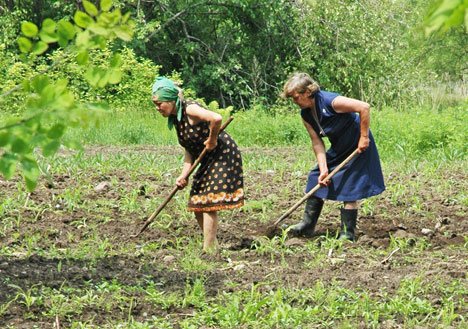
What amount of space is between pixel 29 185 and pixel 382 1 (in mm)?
22302

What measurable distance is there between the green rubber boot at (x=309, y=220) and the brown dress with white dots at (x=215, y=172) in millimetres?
863

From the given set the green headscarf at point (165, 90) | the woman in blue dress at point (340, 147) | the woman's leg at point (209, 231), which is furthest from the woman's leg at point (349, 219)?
the green headscarf at point (165, 90)

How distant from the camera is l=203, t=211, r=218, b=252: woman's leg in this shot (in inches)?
280

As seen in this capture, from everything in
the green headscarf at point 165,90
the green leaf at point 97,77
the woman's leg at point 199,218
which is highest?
the green leaf at point 97,77

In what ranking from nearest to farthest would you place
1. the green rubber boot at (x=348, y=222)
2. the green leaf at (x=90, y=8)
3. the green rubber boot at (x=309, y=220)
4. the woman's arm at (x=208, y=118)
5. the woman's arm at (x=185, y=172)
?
the green leaf at (x=90, y=8)
the woman's arm at (x=208, y=118)
the woman's arm at (x=185, y=172)
the green rubber boot at (x=348, y=222)
the green rubber boot at (x=309, y=220)

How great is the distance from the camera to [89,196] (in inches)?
340

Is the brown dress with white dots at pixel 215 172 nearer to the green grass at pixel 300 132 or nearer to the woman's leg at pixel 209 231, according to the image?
the woman's leg at pixel 209 231

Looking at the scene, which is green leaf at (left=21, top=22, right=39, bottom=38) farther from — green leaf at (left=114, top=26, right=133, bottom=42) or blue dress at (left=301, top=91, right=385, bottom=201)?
blue dress at (left=301, top=91, right=385, bottom=201)

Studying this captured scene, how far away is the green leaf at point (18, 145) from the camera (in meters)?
3.29

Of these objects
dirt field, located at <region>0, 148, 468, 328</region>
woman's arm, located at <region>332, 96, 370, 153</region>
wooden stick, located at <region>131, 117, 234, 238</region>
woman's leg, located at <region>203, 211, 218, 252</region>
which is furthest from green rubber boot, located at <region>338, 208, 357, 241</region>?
wooden stick, located at <region>131, 117, 234, 238</region>

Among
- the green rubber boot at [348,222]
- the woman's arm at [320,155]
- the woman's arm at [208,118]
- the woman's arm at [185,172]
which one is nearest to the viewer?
the woman's arm at [208,118]

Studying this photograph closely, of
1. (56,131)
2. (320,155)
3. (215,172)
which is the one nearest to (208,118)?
(215,172)

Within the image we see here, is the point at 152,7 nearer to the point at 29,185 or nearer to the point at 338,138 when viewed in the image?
the point at 338,138

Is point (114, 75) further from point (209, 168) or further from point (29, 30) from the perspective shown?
point (209, 168)
